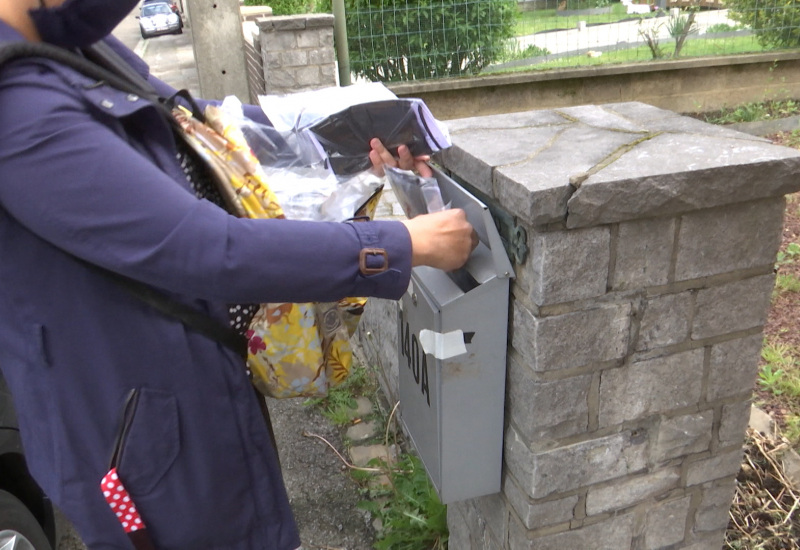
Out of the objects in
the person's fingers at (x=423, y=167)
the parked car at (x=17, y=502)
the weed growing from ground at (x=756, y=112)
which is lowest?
the parked car at (x=17, y=502)

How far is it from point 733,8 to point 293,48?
15.0 ft

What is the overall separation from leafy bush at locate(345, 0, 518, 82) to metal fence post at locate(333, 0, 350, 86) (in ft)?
0.83

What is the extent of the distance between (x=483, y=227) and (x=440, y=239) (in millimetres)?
217

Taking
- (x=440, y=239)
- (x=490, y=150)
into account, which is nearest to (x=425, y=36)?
(x=490, y=150)

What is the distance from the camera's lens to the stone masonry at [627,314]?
1.49 meters

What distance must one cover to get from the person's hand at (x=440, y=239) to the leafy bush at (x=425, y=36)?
186 inches

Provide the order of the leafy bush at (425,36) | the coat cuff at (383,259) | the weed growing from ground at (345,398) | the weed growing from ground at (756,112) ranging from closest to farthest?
the coat cuff at (383,259)
the weed growing from ground at (345,398)
the leafy bush at (425,36)
the weed growing from ground at (756,112)

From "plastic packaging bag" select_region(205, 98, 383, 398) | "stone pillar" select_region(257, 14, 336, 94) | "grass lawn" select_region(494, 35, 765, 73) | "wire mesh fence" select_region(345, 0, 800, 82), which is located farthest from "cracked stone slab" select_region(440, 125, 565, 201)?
"grass lawn" select_region(494, 35, 765, 73)

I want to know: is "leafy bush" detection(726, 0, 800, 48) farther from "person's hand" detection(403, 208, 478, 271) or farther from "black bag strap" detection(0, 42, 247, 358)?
"black bag strap" detection(0, 42, 247, 358)

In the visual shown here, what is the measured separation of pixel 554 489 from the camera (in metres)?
1.74

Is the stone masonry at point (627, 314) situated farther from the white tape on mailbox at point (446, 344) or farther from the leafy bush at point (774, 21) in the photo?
the leafy bush at point (774, 21)

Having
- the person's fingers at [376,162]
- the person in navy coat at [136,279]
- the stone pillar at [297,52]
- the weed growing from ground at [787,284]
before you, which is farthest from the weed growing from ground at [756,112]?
the person in navy coat at [136,279]

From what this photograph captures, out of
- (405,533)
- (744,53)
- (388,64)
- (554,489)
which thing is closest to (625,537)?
(554,489)

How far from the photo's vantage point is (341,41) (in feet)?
18.4
